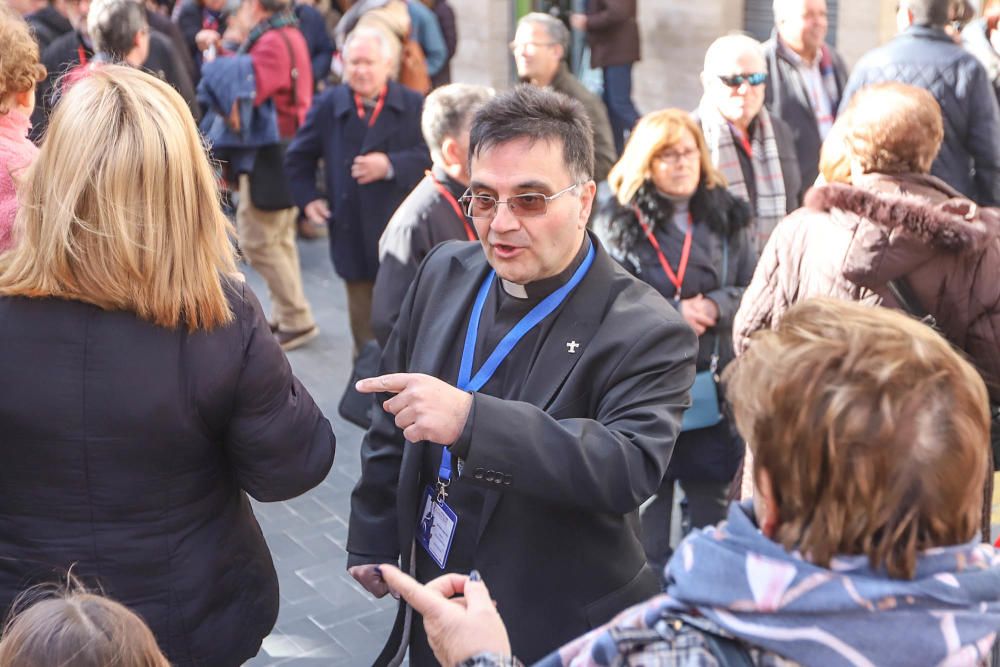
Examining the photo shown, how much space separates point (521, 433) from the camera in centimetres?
248

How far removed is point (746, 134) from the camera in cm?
590

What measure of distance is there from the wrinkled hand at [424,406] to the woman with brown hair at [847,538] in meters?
0.73

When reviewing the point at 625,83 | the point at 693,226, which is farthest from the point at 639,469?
the point at 625,83

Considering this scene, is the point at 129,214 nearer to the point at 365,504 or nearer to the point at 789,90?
the point at 365,504

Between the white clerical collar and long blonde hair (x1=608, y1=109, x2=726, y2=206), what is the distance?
6.66 feet

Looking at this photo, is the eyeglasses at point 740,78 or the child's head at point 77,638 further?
the eyeglasses at point 740,78

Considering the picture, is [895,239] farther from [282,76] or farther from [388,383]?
[282,76]

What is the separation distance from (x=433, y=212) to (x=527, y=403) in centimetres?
271

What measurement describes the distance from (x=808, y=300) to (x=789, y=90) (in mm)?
5119

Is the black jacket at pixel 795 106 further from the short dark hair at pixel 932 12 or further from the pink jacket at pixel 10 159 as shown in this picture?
the pink jacket at pixel 10 159

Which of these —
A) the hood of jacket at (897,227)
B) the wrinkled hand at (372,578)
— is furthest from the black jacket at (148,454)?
the hood of jacket at (897,227)

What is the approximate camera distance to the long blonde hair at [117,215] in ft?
8.36

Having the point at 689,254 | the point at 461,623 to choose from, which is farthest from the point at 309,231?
the point at 461,623

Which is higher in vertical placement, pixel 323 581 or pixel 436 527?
pixel 436 527
